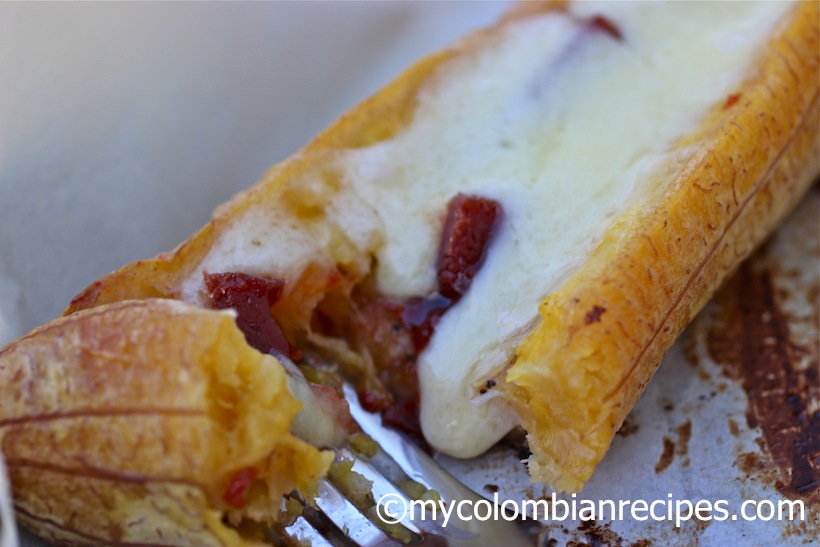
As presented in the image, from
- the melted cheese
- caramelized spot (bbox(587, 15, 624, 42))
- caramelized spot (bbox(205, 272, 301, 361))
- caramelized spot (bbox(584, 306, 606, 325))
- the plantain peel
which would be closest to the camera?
the plantain peel

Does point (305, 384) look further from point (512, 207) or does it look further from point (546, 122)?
point (546, 122)

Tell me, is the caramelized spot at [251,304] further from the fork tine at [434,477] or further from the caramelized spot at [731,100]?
the caramelized spot at [731,100]

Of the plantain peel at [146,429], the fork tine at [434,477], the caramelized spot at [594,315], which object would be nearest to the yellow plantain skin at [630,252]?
the caramelized spot at [594,315]

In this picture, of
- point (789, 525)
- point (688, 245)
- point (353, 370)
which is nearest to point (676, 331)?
point (688, 245)

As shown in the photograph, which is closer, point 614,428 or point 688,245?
point 614,428

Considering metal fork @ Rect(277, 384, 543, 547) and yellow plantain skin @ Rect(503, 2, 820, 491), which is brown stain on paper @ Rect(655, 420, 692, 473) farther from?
metal fork @ Rect(277, 384, 543, 547)

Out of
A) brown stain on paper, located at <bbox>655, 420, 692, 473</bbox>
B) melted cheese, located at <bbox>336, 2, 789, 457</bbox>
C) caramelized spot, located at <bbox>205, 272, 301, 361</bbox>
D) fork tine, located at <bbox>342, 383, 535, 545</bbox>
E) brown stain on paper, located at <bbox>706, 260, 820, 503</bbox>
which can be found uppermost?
caramelized spot, located at <bbox>205, 272, 301, 361</bbox>

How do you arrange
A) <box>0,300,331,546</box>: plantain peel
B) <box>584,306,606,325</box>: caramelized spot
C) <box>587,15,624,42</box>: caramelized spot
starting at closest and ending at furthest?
<box>0,300,331,546</box>: plantain peel < <box>584,306,606,325</box>: caramelized spot < <box>587,15,624,42</box>: caramelized spot

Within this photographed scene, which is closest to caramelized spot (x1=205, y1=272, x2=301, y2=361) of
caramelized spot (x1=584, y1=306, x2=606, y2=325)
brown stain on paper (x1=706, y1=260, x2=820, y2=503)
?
caramelized spot (x1=584, y1=306, x2=606, y2=325)
